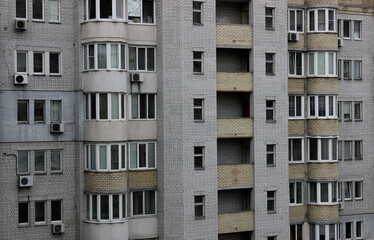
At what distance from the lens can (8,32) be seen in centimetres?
2934

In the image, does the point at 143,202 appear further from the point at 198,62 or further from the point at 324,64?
the point at 324,64

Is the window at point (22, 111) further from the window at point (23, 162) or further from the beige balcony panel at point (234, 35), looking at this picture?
the beige balcony panel at point (234, 35)

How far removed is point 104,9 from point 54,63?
3267mm

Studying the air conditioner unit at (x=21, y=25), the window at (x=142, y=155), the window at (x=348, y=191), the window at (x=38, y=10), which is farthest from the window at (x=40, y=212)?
the window at (x=348, y=191)

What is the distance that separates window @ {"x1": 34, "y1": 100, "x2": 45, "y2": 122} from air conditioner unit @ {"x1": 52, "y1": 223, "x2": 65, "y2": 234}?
463cm

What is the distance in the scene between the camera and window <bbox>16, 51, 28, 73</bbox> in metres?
29.7

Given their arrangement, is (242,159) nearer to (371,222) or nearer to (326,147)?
(326,147)

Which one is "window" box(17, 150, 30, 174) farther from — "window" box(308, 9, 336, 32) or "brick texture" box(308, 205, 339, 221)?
"window" box(308, 9, 336, 32)

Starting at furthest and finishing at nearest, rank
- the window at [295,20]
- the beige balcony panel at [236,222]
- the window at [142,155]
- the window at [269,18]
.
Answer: the window at [295,20], the window at [269,18], the beige balcony panel at [236,222], the window at [142,155]

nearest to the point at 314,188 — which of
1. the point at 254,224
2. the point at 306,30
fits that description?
the point at 254,224

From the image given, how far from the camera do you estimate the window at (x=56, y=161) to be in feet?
99.3

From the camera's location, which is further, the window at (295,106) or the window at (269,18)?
the window at (295,106)

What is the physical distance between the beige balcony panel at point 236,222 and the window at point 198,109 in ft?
15.3

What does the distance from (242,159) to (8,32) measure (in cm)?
1245
